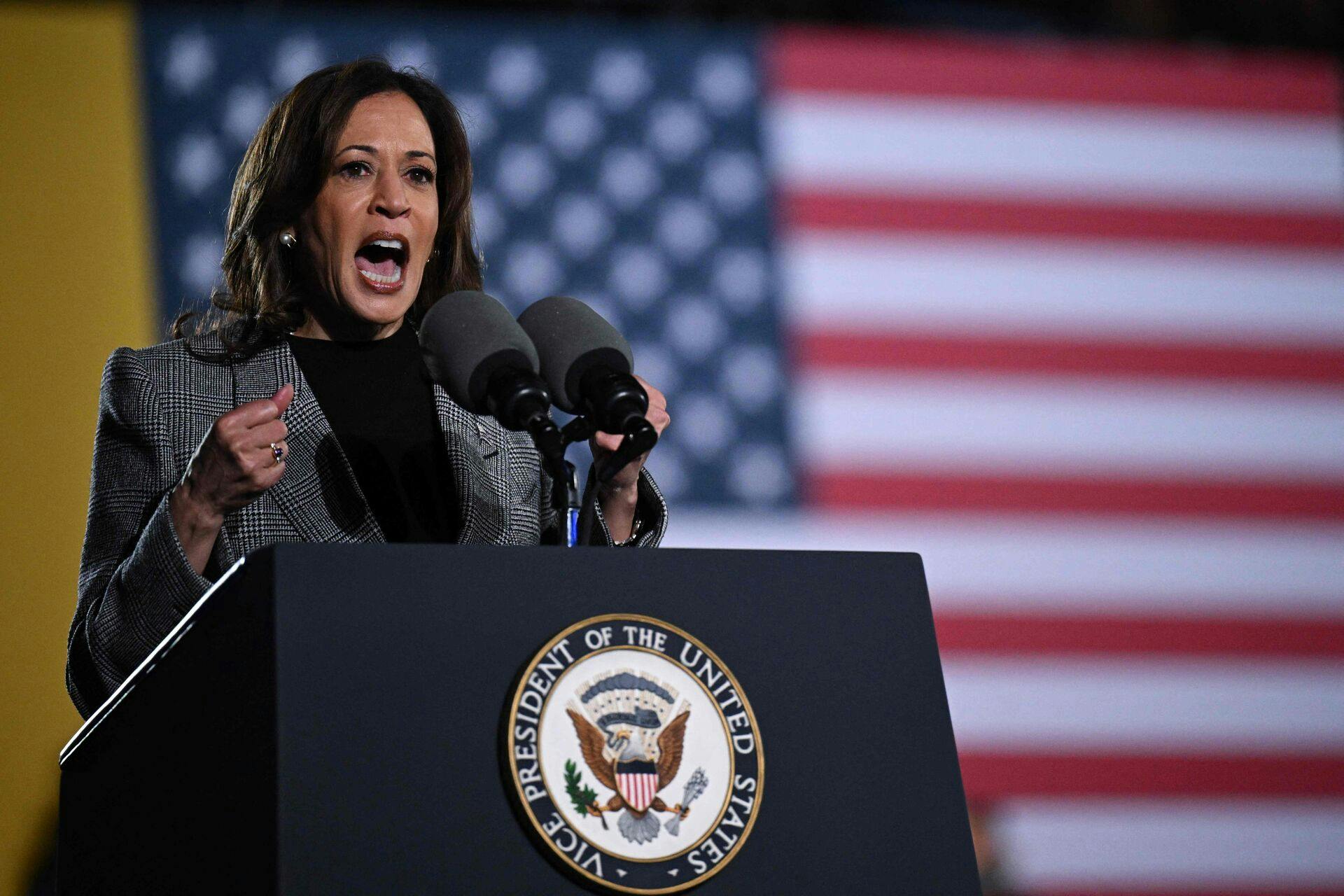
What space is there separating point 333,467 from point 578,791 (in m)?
0.59

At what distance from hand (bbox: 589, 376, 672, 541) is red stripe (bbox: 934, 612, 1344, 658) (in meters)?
2.78

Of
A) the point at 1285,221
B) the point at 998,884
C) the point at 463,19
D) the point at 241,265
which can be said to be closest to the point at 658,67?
the point at 463,19

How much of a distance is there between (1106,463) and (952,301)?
67 cm

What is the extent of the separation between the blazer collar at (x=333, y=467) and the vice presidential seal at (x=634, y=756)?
460 mm

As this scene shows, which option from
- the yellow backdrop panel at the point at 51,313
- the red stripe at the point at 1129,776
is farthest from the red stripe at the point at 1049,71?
the red stripe at the point at 1129,776

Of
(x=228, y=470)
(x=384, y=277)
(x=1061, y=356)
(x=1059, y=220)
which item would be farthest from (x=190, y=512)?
(x=1059, y=220)

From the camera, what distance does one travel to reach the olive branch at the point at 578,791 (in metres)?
0.81

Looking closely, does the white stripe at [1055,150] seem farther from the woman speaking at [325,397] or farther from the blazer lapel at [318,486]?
the blazer lapel at [318,486]

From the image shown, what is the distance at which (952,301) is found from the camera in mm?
4219

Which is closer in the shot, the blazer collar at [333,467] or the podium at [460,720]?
the podium at [460,720]

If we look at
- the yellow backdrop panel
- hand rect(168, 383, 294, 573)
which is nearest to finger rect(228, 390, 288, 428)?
hand rect(168, 383, 294, 573)

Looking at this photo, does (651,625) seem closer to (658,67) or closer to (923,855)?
(923,855)

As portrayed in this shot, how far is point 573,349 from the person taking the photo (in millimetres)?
1033

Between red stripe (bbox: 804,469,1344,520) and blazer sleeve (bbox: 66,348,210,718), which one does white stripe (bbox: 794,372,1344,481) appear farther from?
blazer sleeve (bbox: 66,348,210,718)
